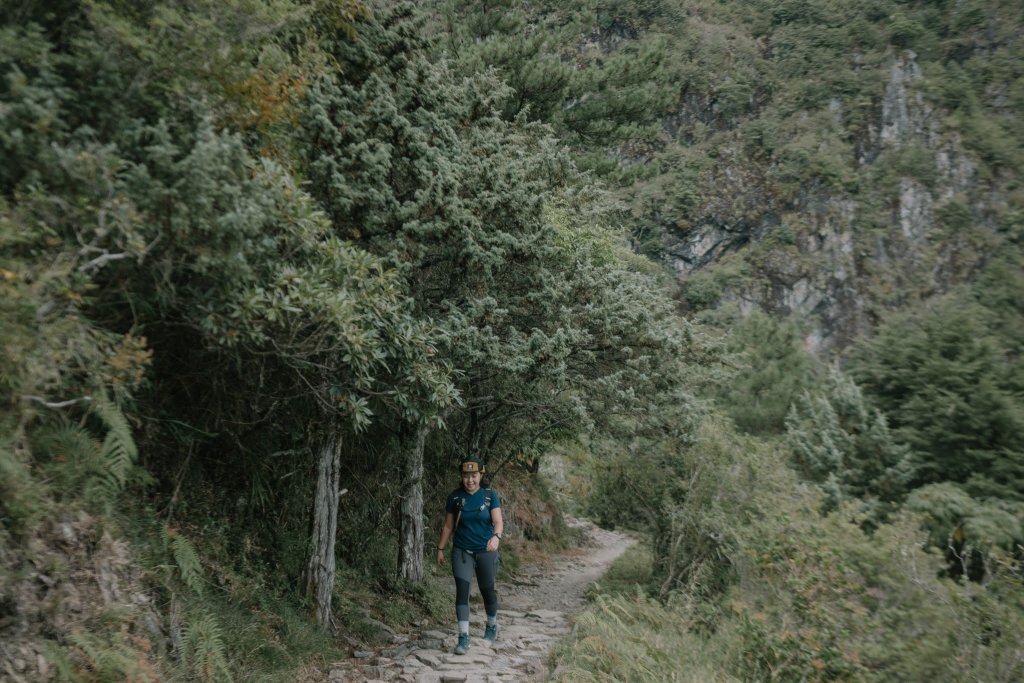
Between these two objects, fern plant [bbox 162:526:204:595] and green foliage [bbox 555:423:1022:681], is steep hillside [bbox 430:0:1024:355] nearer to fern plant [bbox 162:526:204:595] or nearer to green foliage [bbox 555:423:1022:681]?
green foliage [bbox 555:423:1022:681]

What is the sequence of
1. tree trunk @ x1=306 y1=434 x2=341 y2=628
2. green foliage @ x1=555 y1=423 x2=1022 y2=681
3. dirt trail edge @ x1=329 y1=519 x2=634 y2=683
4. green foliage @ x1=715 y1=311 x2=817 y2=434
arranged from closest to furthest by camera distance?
green foliage @ x1=555 y1=423 x2=1022 y2=681 < dirt trail edge @ x1=329 y1=519 x2=634 y2=683 < tree trunk @ x1=306 y1=434 x2=341 y2=628 < green foliage @ x1=715 y1=311 x2=817 y2=434

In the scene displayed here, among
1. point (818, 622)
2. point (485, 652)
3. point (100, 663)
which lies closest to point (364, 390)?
point (100, 663)

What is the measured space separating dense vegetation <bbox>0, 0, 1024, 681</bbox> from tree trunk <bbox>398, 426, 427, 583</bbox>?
0.04 metres

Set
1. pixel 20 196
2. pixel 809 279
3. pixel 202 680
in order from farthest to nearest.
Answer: pixel 809 279
pixel 202 680
pixel 20 196

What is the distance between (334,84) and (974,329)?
11446 millimetres

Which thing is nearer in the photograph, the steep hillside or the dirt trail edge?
the dirt trail edge

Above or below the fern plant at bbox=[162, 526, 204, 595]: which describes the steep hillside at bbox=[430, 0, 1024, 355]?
above

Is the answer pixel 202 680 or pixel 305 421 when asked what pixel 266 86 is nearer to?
pixel 305 421

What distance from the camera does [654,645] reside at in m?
7.59

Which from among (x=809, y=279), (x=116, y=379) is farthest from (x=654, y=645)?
(x=809, y=279)

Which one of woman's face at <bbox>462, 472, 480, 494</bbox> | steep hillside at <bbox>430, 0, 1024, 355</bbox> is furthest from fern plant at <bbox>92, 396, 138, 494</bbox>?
steep hillside at <bbox>430, 0, 1024, 355</bbox>

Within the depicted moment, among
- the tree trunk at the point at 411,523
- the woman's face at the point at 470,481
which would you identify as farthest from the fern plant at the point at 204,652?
the tree trunk at the point at 411,523

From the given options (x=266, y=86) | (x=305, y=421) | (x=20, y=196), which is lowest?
(x=305, y=421)

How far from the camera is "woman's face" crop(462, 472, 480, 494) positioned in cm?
777
